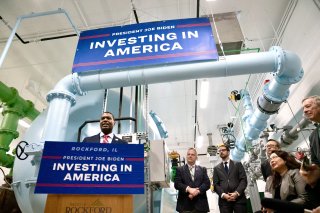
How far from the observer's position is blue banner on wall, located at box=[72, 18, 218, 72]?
9.72 ft

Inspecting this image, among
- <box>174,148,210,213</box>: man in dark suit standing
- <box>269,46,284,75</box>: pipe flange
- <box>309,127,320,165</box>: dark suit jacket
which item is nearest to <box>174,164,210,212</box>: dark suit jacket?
<box>174,148,210,213</box>: man in dark suit standing

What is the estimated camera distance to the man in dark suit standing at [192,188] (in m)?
3.01

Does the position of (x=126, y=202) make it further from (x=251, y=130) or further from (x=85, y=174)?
(x=251, y=130)

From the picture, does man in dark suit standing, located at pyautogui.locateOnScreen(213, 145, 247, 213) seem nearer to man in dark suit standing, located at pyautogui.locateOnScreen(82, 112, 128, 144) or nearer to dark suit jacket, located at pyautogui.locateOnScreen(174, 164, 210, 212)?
dark suit jacket, located at pyautogui.locateOnScreen(174, 164, 210, 212)

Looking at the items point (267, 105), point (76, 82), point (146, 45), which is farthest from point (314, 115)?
point (76, 82)

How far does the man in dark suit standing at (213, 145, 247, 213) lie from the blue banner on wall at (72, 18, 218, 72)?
1612mm

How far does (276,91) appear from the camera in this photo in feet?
12.4

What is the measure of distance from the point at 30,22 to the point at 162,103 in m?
4.82

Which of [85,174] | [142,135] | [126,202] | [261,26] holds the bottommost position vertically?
[126,202]

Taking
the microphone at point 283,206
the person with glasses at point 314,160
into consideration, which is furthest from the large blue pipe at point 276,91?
the microphone at point 283,206

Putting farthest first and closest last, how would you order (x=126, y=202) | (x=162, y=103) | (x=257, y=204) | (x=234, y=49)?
1. (x=162, y=103)
2. (x=234, y=49)
3. (x=257, y=204)
4. (x=126, y=202)

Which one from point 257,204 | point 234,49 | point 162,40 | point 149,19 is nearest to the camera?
point 162,40

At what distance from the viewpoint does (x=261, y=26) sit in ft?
17.3

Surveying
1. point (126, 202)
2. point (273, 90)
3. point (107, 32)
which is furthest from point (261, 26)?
point (126, 202)
